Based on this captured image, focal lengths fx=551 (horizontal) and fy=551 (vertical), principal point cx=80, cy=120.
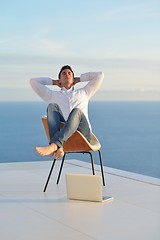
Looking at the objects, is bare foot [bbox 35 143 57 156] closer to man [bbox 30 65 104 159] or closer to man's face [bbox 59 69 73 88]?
man [bbox 30 65 104 159]

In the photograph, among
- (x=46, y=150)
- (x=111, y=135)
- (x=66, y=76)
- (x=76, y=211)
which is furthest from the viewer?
(x=111, y=135)

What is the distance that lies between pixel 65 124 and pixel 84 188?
20.3 inches

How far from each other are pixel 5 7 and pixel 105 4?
1687 millimetres

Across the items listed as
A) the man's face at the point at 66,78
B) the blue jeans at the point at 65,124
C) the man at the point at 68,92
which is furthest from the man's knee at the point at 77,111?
the man's face at the point at 66,78

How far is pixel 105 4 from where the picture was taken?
9.05 metres

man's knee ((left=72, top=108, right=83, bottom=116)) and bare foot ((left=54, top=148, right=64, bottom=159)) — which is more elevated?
man's knee ((left=72, top=108, right=83, bottom=116))

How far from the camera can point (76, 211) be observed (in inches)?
144

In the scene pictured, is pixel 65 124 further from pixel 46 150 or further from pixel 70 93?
pixel 70 93

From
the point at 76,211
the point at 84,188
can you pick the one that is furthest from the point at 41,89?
the point at 76,211

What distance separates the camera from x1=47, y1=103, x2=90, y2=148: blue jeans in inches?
160

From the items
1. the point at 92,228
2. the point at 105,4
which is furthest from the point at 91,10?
the point at 92,228

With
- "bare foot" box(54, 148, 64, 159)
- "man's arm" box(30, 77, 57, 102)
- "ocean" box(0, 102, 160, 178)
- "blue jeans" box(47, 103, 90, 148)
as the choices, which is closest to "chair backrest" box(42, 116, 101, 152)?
"blue jeans" box(47, 103, 90, 148)

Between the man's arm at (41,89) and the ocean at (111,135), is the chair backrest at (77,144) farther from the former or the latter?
the ocean at (111,135)

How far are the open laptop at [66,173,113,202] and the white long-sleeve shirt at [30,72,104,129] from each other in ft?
2.51
